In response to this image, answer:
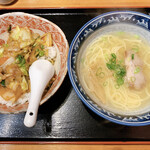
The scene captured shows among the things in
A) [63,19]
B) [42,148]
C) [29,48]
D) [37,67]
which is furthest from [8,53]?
[42,148]

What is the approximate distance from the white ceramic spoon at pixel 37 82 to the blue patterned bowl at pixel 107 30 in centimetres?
31

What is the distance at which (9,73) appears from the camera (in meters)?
1.61

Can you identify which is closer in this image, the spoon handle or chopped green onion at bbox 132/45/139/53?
the spoon handle

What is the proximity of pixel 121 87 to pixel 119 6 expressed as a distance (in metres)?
1.07

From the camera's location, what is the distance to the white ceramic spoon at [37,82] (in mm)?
1272

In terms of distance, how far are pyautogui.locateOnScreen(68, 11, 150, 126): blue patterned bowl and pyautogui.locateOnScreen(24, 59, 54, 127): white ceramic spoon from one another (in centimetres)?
31

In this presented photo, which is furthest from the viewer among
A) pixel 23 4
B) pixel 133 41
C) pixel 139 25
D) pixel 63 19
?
pixel 23 4

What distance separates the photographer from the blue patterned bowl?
119cm

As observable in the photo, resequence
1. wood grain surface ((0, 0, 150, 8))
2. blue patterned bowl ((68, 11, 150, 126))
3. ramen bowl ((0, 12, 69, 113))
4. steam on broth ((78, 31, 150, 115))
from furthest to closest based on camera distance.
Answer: wood grain surface ((0, 0, 150, 8)) < ramen bowl ((0, 12, 69, 113)) < steam on broth ((78, 31, 150, 115)) < blue patterned bowl ((68, 11, 150, 126))

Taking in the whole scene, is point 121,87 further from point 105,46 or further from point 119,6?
point 119,6

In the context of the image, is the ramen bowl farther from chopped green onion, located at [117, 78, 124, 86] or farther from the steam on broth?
chopped green onion, located at [117, 78, 124, 86]

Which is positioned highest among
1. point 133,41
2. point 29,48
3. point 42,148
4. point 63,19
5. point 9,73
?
point 63,19

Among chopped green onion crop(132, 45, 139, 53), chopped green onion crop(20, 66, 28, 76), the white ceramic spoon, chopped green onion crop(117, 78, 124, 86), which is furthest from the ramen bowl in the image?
chopped green onion crop(132, 45, 139, 53)

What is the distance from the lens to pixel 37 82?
1.45m
